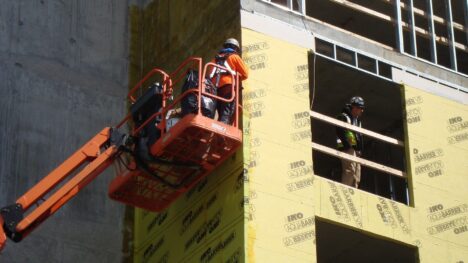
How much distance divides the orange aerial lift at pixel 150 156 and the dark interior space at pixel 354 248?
2.40m

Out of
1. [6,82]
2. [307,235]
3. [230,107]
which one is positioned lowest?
[307,235]

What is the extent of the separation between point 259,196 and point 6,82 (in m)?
6.26

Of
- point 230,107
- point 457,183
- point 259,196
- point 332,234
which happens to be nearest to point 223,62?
point 230,107

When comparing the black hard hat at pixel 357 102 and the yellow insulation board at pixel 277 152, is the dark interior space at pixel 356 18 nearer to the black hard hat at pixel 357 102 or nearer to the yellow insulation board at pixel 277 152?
the black hard hat at pixel 357 102

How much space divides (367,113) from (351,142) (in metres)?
2.96

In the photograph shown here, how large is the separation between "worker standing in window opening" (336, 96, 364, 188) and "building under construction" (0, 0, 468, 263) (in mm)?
292

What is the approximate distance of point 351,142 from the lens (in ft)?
74.7

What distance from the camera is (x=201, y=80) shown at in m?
20.2

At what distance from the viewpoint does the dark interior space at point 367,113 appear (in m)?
23.9

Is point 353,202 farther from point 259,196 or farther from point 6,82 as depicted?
point 6,82

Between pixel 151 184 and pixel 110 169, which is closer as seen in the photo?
pixel 151 184

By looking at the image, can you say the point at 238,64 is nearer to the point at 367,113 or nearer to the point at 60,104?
the point at 60,104

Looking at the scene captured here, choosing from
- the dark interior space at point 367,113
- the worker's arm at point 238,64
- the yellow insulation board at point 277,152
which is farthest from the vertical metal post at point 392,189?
Answer: the worker's arm at point 238,64

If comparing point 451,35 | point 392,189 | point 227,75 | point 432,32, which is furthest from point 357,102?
point 451,35
